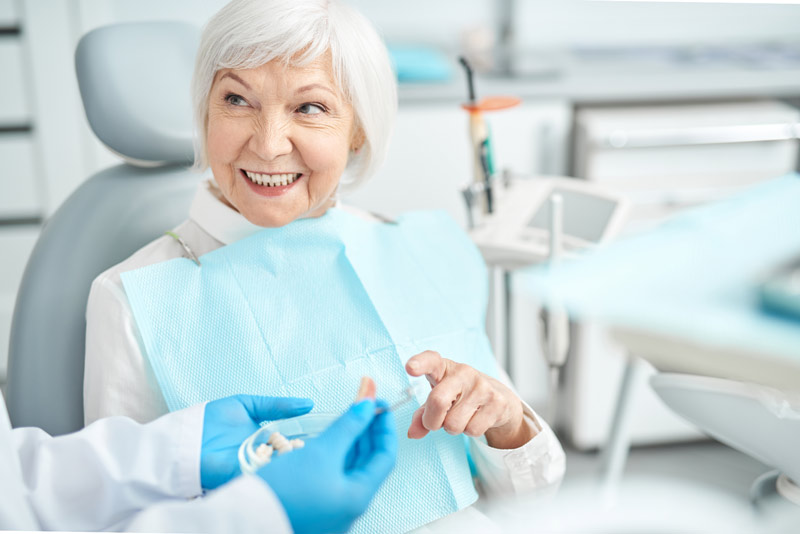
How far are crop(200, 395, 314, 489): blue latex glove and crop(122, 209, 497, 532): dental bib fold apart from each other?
56 millimetres

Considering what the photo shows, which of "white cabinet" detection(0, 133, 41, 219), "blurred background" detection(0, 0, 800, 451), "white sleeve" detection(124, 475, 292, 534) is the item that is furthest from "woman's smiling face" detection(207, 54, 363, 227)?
"white cabinet" detection(0, 133, 41, 219)

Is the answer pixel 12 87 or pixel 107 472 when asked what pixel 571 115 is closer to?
pixel 12 87

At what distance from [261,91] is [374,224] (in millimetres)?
268

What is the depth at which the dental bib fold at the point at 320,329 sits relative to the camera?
755 millimetres

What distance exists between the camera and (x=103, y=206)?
963mm

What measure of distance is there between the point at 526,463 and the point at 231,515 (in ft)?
1.36

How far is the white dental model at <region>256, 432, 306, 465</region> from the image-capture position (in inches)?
24.1

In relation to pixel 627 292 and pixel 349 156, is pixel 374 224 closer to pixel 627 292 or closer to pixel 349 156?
pixel 349 156

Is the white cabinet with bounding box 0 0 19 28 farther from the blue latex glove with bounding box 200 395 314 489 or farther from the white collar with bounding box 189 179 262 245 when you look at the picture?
the blue latex glove with bounding box 200 395 314 489

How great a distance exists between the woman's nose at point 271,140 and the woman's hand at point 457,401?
28 cm

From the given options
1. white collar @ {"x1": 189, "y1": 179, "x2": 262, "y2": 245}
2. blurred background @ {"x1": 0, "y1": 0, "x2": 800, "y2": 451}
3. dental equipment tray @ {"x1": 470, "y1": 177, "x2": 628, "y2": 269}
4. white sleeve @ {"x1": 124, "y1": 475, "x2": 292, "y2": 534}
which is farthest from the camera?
blurred background @ {"x1": 0, "y1": 0, "x2": 800, "y2": 451}

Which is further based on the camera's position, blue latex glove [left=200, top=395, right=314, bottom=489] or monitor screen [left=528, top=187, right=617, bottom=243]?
monitor screen [left=528, top=187, right=617, bottom=243]

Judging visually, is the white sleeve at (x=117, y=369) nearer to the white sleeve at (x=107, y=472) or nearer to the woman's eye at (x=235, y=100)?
the white sleeve at (x=107, y=472)

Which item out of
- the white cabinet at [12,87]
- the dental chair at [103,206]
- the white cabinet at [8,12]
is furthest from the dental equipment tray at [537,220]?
the white cabinet at [12,87]
